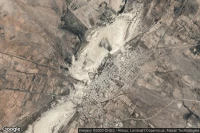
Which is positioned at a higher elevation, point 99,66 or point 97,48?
point 97,48

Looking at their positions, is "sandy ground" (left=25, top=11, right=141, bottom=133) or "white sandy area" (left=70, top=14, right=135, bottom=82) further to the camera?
"white sandy area" (left=70, top=14, right=135, bottom=82)

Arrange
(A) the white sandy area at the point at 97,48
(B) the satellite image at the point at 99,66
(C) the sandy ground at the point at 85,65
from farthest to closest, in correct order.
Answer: (A) the white sandy area at the point at 97,48 → (C) the sandy ground at the point at 85,65 → (B) the satellite image at the point at 99,66

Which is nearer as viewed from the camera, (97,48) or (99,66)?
(99,66)

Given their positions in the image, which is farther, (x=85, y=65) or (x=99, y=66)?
(x=85, y=65)

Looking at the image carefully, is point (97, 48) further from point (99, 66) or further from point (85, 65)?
point (85, 65)

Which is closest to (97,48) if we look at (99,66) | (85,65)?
(99,66)

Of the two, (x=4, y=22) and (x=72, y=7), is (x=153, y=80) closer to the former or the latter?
(x=72, y=7)

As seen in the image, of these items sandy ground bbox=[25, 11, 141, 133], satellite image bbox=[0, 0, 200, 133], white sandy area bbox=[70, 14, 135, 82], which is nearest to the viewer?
satellite image bbox=[0, 0, 200, 133]

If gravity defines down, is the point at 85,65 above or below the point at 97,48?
below

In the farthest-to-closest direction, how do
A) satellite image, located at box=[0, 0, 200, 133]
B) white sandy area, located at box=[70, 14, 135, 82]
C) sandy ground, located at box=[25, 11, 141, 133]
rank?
1. white sandy area, located at box=[70, 14, 135, 82]
2. sandy ground, located at box=[25, 11, 141, 133]
3. satellite image, located at box=[0, 0, 200, 133]
